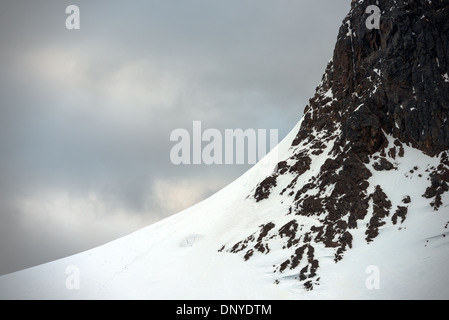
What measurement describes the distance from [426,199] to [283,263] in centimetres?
1509

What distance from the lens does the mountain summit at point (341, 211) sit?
103 feet

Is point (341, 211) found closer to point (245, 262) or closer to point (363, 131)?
point (363, 131)

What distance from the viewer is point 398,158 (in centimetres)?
4144

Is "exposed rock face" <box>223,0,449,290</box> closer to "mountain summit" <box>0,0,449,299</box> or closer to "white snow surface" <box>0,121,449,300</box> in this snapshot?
"mountain summit" <box>0,0,449,299</box>

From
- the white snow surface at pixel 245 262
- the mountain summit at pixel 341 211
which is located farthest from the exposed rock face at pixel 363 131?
the white snow surface at pixel 245 262

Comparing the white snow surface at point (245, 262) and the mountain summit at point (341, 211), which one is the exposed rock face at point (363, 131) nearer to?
the mountain summit at point (341, 211)

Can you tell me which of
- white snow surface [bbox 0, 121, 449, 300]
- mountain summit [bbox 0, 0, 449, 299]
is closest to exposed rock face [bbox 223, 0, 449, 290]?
mountain summit [bbox 0, 0, 449, 299]

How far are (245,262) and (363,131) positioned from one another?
20.9 metres

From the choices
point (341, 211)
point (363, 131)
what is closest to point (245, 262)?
point (341, 211)

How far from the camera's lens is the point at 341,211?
38.5 metres

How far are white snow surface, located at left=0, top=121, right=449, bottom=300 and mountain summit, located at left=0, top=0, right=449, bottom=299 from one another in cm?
13

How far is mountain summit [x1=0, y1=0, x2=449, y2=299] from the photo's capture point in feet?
103

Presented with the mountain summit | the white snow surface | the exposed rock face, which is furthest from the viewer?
the exposed rock face
